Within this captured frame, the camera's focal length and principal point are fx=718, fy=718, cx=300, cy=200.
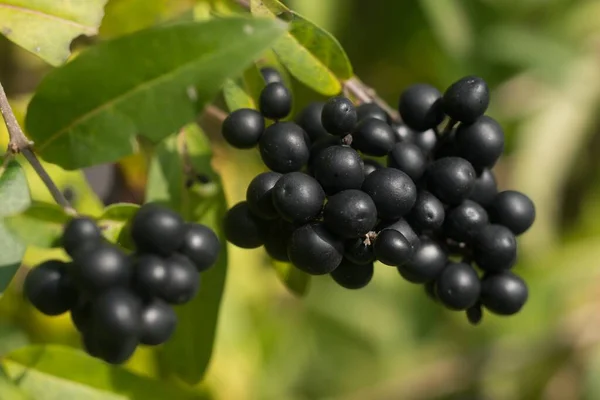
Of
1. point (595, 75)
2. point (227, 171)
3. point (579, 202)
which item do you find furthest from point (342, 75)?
point (579, 202)

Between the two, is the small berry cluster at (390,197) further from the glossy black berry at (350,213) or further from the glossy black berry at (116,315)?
the glossy black berry at (116,315)

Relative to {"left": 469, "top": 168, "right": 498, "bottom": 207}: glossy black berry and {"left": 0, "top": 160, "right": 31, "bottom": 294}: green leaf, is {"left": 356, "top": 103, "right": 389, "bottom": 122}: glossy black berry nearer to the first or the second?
{"left": 469, "top": 168, "right": 498, "bottom": 207}: glossy black berry

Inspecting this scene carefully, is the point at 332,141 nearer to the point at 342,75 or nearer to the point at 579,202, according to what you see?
the point at 342,75

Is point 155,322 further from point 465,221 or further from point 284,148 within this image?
point 465,221

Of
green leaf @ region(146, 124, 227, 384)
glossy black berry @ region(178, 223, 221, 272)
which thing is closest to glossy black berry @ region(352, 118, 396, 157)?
glossy black berry @ region(178, 223, 221, 272)

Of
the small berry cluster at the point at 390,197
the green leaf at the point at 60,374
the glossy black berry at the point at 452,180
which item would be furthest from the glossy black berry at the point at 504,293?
the green leaf at the point at 60,374

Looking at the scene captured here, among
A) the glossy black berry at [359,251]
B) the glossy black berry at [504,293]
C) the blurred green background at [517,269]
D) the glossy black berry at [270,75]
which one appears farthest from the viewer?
the blurred green background at [517,269]
